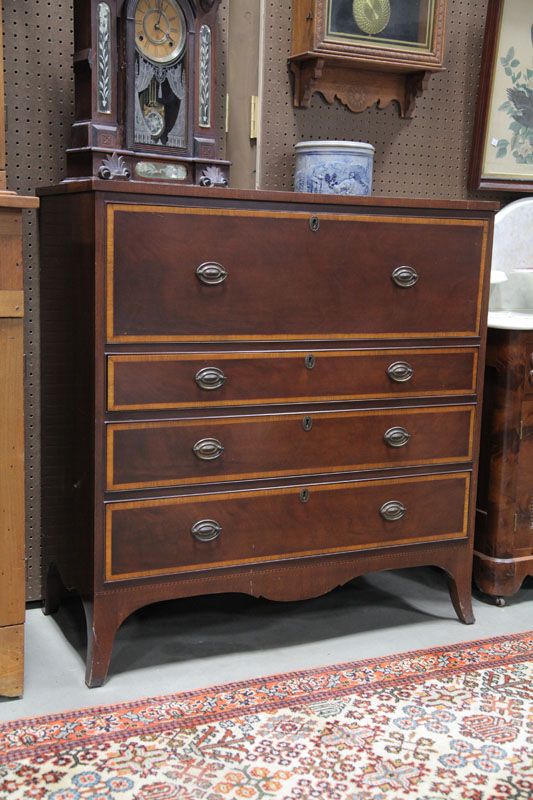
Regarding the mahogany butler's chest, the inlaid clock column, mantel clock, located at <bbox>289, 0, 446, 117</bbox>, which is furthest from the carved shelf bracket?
the inlaid clock column

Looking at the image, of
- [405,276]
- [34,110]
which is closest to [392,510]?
[405,276]

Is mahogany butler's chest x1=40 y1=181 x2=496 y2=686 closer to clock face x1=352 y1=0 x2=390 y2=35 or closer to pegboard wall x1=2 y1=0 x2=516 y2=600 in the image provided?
pegboard wall x1=2 y1=0 x2=516 y2=600

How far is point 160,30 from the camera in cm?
288

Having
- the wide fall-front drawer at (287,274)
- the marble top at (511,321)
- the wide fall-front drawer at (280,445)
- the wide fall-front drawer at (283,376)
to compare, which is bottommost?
the wide fall-front drawer at (280,445)

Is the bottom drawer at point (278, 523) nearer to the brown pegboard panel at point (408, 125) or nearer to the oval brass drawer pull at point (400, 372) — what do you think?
the oval brass drawer pull at point (400, 372)

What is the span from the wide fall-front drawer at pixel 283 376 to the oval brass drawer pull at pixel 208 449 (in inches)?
4.6

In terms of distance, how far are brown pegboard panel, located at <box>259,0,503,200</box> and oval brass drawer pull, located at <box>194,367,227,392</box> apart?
3.49 ft

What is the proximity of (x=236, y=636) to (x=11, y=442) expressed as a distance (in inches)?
42.2

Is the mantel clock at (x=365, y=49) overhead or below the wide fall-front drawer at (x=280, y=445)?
overhead

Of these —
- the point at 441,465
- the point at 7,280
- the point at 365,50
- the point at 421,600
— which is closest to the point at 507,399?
the point at 441,465

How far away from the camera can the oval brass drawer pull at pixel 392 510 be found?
2969mm

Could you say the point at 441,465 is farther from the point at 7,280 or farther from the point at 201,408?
the point at 7,280

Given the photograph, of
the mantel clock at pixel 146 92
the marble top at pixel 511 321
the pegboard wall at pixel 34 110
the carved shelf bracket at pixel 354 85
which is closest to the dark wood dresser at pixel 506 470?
the marble top at pixel 511 321

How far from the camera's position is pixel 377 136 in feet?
11.9
